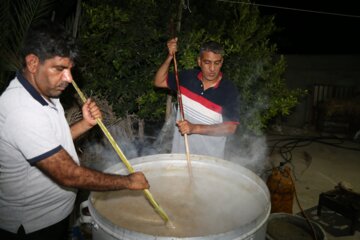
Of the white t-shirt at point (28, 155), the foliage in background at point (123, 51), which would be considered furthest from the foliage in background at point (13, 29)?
the white t-shirt at point (28, 155)

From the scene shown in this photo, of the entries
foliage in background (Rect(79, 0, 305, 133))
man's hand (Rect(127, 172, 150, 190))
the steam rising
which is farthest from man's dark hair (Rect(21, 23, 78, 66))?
the steam rising

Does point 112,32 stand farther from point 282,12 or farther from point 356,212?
point 282,12

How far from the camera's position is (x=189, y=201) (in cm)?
283

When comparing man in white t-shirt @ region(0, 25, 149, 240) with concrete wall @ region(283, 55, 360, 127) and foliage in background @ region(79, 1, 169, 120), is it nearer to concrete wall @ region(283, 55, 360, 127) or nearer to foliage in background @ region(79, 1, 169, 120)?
foliage in background @ region(79, 1, 169, 120)

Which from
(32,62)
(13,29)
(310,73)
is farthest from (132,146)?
(310,73)

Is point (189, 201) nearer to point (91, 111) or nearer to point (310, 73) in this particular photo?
point (91, 111)

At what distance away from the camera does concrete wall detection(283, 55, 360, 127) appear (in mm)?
9656

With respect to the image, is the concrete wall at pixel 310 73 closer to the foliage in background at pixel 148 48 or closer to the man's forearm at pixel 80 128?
the foliage in background at pixel 148 48

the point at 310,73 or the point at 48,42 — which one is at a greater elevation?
the point at 48,42

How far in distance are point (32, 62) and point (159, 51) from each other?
259 cm

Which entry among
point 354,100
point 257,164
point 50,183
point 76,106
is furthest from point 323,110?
point 50,183

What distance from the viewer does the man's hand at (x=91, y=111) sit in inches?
93.6

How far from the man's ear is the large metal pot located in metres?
0.93

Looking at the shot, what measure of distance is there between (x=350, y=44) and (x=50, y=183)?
11903mm
